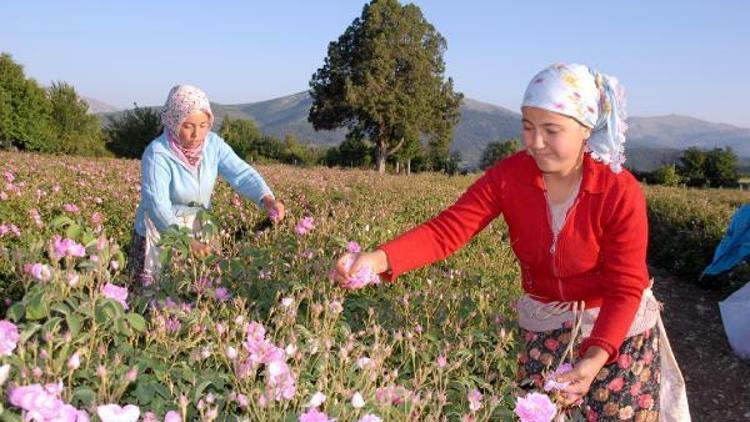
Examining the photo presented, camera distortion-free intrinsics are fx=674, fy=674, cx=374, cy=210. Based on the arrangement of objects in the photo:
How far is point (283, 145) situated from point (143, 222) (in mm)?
77608

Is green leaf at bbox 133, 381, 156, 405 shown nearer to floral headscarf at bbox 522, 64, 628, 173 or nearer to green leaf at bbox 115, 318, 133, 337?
green leaf at bbox 115, 318, 133, 337

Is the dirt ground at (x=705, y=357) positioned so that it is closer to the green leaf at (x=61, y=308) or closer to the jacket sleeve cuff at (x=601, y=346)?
the jacket sleeve cuff at (x=601, y=346)

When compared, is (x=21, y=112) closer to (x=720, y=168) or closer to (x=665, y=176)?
(x=665, y=176)

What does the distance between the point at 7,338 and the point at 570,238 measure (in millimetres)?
1775

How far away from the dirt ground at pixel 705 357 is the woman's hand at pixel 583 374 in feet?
12.9

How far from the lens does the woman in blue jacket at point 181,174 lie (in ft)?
11.7

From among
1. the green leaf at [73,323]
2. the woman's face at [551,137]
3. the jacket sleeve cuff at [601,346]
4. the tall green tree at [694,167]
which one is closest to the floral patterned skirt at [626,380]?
the jacket sleeve cuff at [601,346]

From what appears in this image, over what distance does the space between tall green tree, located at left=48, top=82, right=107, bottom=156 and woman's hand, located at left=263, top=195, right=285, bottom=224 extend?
177 ft

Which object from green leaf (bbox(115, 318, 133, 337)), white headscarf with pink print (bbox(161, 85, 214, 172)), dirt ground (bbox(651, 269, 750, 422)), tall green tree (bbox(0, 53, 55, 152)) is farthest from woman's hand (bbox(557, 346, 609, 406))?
tall green tree (bbox(0, 53, 55, 152))

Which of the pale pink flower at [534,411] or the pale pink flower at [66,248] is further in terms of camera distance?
the pale pink flower at [66,248]

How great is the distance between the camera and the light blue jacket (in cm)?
354

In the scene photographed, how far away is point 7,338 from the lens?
→ 1.43 metres

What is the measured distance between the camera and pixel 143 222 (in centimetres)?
389

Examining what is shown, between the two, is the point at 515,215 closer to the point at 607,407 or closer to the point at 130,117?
the point at 607,407
